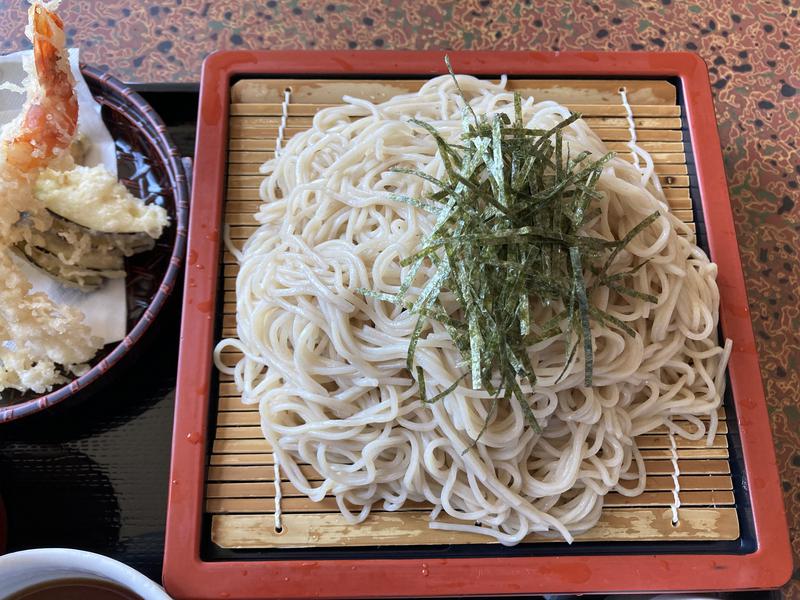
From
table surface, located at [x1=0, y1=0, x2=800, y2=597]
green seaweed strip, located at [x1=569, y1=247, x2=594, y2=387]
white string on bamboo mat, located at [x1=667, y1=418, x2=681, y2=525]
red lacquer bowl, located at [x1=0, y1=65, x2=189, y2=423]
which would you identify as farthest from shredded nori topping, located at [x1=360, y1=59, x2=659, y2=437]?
table surface, located at [x1=0, y1=0, x2=800, y2=597]

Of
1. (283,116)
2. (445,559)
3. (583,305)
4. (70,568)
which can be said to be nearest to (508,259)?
(583,305)

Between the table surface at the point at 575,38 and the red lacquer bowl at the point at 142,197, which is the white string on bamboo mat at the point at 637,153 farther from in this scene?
the red lacquer bowl at the point at 142,197

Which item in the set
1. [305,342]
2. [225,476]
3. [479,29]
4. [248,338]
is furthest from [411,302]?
[479,29]

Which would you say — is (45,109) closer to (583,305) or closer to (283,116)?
(283,116)

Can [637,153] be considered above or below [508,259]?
above

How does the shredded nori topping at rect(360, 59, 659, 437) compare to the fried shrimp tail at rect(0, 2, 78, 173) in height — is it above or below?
below

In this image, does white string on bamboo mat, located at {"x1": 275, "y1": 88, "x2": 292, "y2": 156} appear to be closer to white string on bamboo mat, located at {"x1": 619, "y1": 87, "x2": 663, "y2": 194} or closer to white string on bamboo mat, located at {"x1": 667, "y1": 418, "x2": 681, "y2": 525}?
white string on bamboo mat, located at {"x1": 619, "y1": 87, "x2": 663, "y2": 194}
